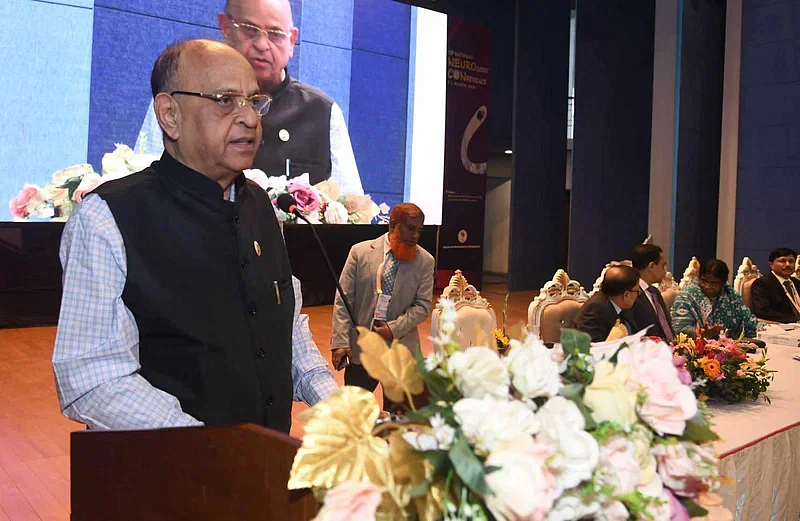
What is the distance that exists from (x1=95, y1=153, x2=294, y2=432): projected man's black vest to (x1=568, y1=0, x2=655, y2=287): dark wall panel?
37.6 feet

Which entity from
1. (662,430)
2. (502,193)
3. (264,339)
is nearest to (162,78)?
(264,339)

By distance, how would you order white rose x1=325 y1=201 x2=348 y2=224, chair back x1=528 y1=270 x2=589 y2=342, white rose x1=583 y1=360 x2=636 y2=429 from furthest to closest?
white rose x1=325 y1=201 x2=348 y2=224 < chair back x1=528 y1=270 x2=589 y2=342 < white rose x1=583 y1=360 x2=636 y2=429

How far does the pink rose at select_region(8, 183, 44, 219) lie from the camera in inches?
269

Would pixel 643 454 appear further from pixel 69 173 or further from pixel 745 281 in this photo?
pixel 69 173

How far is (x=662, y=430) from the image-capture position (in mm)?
731

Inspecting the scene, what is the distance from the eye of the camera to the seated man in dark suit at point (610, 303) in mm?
3625

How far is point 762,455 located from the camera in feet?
7.89

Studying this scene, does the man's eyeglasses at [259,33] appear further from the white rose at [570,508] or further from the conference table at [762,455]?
the white rose at [570,508]

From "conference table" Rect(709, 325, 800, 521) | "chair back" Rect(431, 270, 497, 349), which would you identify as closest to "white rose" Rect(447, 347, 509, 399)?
"conference table" Rect(709, 325, 800, 521)

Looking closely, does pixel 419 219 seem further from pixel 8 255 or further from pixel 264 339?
pixel 8 255

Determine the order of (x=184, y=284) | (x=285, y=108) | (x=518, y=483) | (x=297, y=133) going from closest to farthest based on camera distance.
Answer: (x=518, y=483) → (x=184, y=284) → (x=285, y=108) → (x=297, y=133)

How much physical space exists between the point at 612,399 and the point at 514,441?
13 cm

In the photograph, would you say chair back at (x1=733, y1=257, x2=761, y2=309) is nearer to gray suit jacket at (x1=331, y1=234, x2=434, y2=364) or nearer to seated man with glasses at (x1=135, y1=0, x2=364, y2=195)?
gray suit jacket at (x1=331, y1=234, x2=434, y2=364)

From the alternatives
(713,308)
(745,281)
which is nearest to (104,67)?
(713,308)
